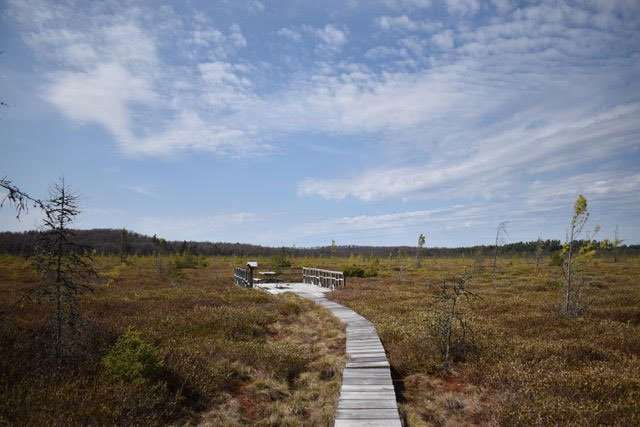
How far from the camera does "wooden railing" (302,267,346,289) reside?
24.5 meters

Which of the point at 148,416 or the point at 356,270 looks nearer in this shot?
the point at 148,416

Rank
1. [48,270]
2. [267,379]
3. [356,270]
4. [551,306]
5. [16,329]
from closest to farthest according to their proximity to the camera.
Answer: [48,270], [267,379], [16,329], [551,306], [356,270]

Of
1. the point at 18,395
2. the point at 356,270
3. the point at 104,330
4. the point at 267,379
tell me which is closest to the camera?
the point at 18,395

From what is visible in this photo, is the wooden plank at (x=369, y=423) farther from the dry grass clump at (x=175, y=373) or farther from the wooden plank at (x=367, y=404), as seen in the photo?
the dry grass clump at (x=175, y=373)

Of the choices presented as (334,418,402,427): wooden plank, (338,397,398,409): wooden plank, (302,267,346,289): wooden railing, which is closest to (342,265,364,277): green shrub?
(302,267,346,289): wooden railing

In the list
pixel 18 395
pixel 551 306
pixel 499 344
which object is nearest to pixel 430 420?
pixel 499 344

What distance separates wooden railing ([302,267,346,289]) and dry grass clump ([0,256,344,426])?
9.99m

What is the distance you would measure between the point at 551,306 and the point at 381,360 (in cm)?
1127

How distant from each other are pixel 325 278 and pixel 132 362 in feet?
64.3

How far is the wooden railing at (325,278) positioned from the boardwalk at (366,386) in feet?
37.2

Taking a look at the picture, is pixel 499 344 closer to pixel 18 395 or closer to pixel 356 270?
pixel 18 395

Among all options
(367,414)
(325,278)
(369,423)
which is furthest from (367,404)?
(325,278)

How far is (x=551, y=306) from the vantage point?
17.0 meters

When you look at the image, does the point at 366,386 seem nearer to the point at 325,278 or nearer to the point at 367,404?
the point at 367,404
